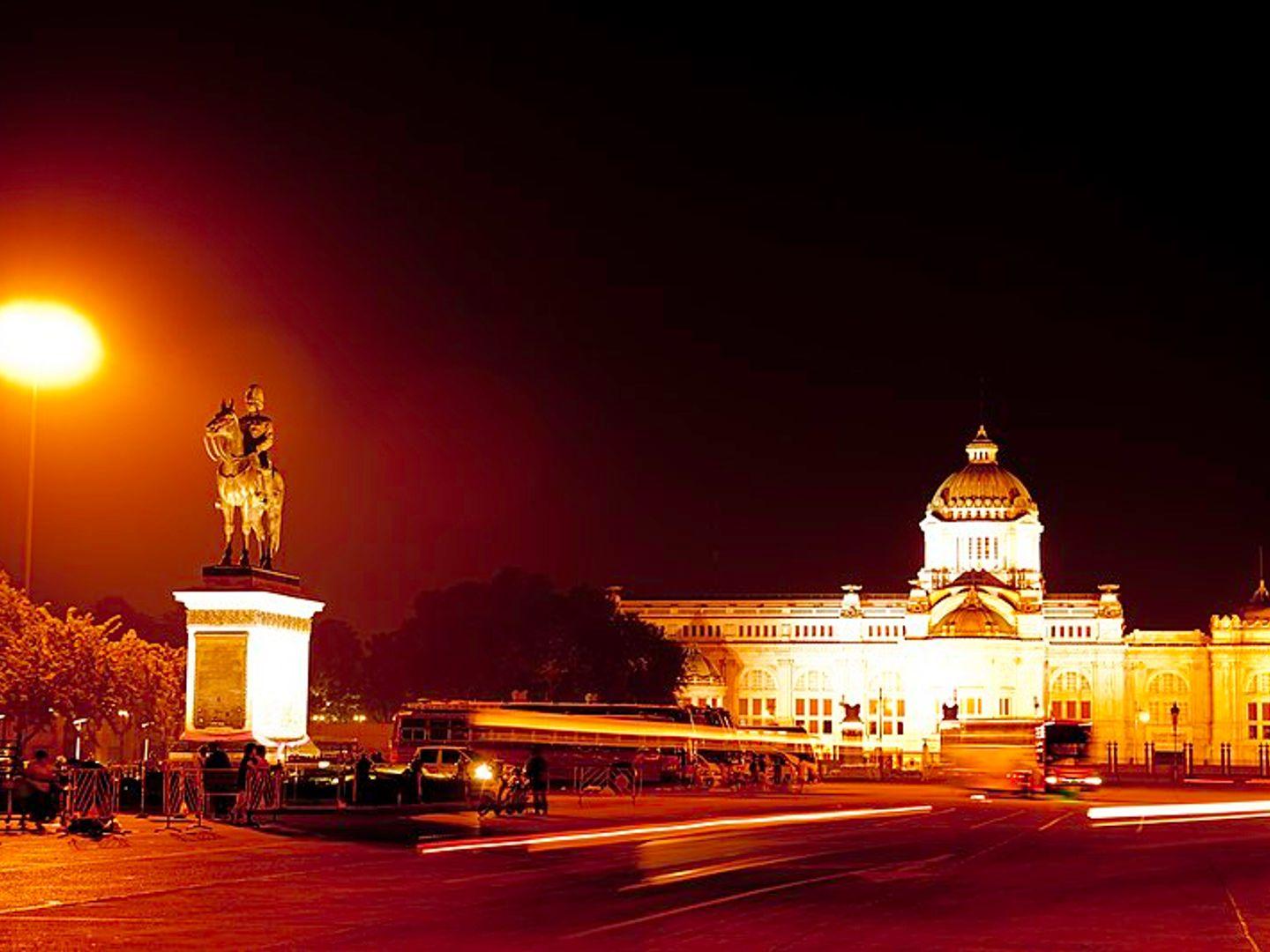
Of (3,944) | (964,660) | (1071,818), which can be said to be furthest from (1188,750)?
(3,944)

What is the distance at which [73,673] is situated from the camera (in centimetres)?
9281

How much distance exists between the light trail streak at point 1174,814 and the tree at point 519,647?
271ft

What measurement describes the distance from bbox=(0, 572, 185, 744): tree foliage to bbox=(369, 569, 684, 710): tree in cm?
4043

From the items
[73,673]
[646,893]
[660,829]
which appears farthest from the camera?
[73,673]

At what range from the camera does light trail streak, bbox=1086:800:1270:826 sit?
56.4 m

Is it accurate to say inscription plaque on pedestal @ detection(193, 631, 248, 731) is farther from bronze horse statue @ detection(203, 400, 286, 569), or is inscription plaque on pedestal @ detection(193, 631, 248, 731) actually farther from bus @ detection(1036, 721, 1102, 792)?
bus @ detection(1036, 721, 1102, 792)

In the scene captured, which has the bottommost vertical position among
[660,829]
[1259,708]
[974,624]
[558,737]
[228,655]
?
[660,829]

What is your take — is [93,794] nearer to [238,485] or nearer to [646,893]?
[238,485]

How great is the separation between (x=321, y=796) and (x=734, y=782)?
4246cm

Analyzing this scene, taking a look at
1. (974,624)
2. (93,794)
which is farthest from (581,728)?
(974,624)

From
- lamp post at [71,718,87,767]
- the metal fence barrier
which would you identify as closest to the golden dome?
lamp post at [71,718,87,767]

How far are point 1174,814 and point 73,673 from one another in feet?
165

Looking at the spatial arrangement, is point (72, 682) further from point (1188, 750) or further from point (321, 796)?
point (1188, 750)

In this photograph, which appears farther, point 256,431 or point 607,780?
point 607,780
